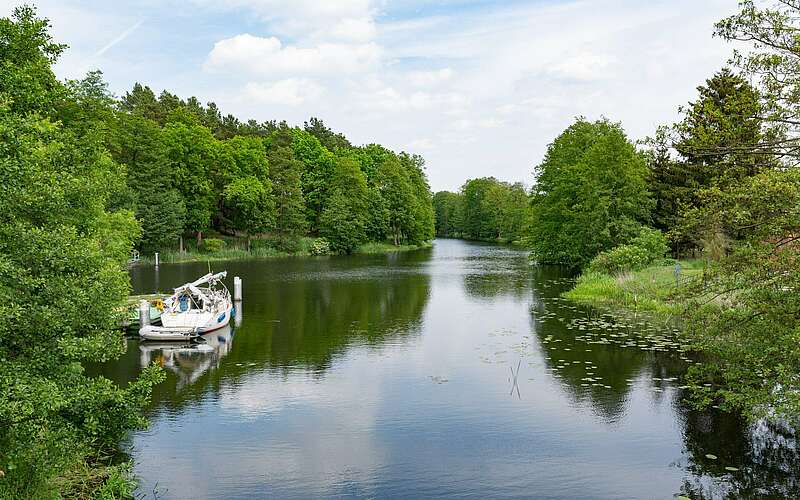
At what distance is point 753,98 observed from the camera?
969 centimetres

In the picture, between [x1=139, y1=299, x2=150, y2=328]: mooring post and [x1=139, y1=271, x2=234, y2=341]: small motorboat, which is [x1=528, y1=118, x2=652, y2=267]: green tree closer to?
[x1=139, y1=271, x2=234, y2=341]: small motorboat

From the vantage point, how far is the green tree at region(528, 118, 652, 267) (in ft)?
130

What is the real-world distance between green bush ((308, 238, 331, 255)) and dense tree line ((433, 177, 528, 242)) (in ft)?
102

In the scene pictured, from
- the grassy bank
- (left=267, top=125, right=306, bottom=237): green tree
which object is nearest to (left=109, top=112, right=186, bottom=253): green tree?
(left=267, top=125, right=306, bottom=237): green tree

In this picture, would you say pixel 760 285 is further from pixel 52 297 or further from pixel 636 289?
pixel 636 289

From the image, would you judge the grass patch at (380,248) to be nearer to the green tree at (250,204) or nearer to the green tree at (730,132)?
the green tree at (250,204)

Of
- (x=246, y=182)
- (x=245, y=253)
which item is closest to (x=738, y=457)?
(x=245, y=253)

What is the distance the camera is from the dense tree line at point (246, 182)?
50750 mm

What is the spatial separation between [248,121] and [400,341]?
219 ft

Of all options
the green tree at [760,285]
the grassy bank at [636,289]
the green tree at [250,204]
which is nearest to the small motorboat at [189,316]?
the grassy bank at [636,289]

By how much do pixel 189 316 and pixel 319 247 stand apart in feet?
134

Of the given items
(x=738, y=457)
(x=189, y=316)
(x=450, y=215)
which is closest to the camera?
(x=738, y=457)

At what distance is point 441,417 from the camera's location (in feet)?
46.6

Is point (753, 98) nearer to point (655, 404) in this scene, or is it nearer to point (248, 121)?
point (655, 404)
